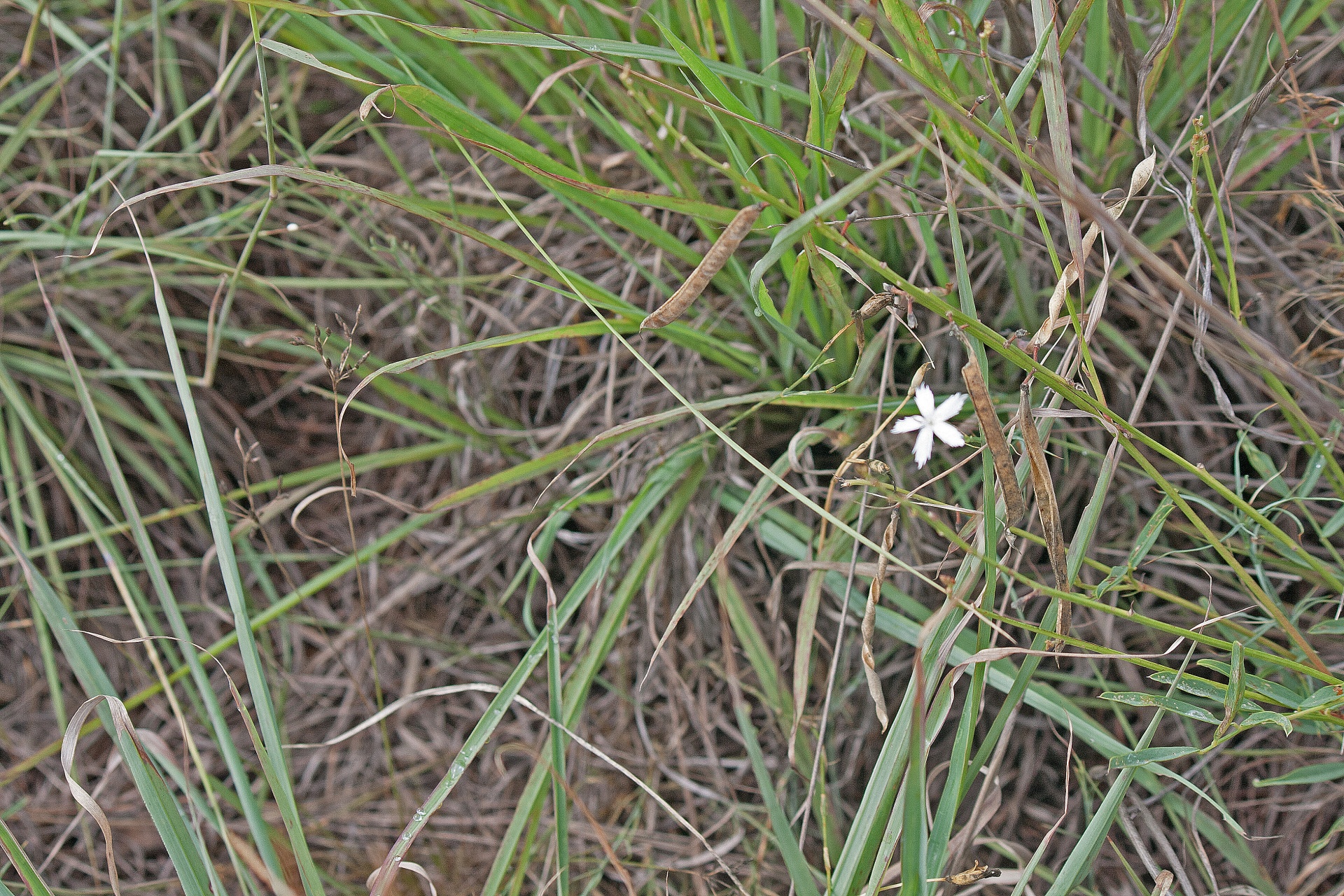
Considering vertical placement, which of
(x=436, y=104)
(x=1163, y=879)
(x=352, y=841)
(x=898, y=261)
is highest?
(x=436, y=104)

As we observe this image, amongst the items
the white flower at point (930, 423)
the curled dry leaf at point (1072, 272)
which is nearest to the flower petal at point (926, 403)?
the white flower at point (930, 423)

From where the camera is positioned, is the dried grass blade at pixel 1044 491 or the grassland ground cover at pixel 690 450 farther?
the grassland ground cover at pixel 690 450

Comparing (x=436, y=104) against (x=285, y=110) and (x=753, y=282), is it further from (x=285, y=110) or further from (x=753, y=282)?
(x=285, y=110)

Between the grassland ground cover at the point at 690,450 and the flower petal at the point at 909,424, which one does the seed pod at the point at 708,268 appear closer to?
the grassland ground cover at the point at 690,450

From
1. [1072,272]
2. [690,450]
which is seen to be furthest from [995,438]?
[690,450]

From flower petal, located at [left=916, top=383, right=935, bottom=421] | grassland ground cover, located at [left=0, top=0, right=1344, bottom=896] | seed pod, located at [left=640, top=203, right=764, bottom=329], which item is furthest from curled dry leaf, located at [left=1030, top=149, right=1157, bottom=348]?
seed pod, located at [left=640, top=203, right=764, bottom=329]

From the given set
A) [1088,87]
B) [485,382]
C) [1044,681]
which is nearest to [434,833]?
[485,382]
